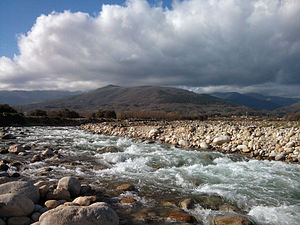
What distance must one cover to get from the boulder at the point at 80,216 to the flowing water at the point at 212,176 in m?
2.77

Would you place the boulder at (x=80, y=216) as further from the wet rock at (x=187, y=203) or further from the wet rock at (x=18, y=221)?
the wet rock at (x=187, y=203)

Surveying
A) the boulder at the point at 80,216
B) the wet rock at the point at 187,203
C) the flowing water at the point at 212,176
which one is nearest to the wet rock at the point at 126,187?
the flowing water at the point at 212,176

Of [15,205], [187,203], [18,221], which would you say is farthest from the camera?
[187,203]

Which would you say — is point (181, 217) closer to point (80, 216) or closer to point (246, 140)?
point (80, 216)

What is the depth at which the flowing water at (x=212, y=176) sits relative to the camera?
6758 millimetres

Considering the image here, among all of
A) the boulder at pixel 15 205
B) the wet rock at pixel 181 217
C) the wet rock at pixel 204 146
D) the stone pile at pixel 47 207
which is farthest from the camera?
the wet rock at pixel 204 146

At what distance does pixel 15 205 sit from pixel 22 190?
2.80 ft

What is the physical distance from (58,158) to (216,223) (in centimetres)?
1042

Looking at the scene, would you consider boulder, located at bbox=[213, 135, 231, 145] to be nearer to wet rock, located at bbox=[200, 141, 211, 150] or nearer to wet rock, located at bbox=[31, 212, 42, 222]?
wet rock, located at bbox=[200, 141, 211, 150]

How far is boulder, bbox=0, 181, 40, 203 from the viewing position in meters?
5.74

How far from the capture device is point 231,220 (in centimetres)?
556

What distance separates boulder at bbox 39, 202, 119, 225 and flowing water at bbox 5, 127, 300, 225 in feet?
9.10

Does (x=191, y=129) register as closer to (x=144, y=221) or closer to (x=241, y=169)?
(x=241, y=169)

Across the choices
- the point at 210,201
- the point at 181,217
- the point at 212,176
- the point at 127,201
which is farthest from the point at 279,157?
the point at 127,201
